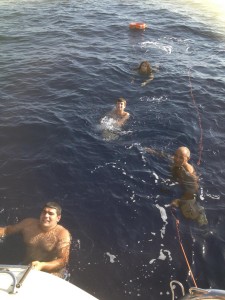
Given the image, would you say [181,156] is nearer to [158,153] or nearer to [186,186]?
[186,186]

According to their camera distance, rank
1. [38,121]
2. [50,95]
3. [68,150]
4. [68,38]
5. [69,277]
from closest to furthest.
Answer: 1. [69,277]
2. [68,150]
3. [38,121]
4. [50,95]
5. [68,38]

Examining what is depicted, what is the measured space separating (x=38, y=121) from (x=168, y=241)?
6.19m

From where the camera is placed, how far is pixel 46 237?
6.20 metres

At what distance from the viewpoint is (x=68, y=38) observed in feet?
59.8

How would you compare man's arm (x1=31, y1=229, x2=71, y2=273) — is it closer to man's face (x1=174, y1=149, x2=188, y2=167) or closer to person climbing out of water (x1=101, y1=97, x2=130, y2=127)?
man's face (x1=174, y1=149, x2=188, y2=167)

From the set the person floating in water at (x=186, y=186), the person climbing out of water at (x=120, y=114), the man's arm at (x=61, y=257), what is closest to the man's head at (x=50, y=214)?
the man's arm at (x=61, y=257)

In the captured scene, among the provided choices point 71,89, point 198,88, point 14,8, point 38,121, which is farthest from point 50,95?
point 14,8

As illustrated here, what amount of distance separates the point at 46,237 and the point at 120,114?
5.82 meters

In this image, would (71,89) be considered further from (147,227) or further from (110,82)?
(147,227)

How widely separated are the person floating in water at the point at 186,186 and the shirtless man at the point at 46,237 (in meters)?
3.05

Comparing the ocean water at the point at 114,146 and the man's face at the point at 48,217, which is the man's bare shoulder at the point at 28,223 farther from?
the ocean water at the point at 114,146

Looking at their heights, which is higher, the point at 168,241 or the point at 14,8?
the point at 14,8

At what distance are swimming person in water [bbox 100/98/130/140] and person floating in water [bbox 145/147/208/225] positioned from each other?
259 cm

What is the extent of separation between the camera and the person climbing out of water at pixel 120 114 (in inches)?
418
